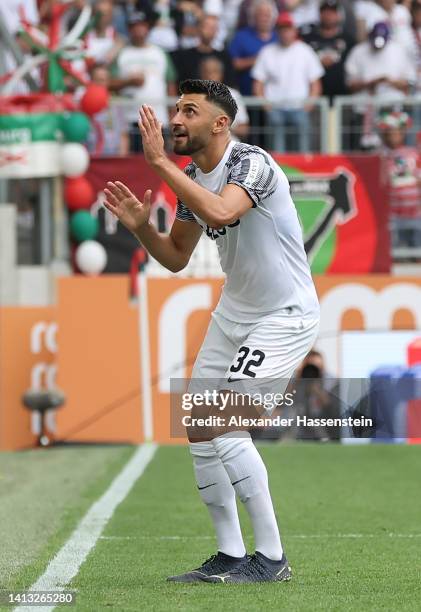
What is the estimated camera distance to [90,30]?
16.0 m

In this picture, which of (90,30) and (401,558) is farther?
(90,30)

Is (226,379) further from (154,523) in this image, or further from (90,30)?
(90,30)

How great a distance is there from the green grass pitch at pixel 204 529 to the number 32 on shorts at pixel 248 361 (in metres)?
0.93

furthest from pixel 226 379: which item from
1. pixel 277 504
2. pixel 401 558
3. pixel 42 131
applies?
pixel 42 131

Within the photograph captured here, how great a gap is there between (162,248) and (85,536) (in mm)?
2092

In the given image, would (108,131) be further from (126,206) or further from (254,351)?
(254,351)

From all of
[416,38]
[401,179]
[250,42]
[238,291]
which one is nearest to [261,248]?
[238,291]

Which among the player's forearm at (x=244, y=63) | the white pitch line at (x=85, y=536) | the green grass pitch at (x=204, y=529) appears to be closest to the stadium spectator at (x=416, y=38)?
the player's forearm at (x=244, y=63)

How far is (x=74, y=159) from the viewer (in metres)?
15.4

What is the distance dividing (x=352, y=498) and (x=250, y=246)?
13.3 feet

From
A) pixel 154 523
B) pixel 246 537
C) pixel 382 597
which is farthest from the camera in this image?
pixel 154 523

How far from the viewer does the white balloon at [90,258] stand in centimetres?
1534

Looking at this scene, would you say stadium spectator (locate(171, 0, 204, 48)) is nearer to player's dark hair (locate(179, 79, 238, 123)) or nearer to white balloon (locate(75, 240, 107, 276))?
white balloon (locate(75, 240, 107, 276))

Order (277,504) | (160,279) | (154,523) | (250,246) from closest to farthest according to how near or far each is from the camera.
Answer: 1. (250,246)
2. (154,523)
3. (277,504)
4. (160,279)
